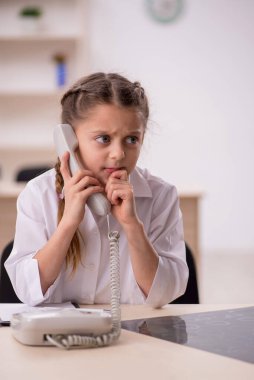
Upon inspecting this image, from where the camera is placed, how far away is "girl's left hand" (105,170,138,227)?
1456mm

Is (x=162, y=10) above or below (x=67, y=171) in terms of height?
above

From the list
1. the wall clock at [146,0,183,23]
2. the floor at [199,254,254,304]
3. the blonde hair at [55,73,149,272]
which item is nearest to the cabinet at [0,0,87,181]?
the wall clock at [146,0,183,23]

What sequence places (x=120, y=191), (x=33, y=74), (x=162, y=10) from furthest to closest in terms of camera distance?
(x=162, y=10) → (x=33, y=74) → (x=120, y=191)

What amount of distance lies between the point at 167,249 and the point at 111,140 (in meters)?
0.31

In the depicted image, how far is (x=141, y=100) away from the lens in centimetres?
162

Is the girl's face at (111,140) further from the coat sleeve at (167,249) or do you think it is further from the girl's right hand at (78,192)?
the coat sleeve at (167,249)

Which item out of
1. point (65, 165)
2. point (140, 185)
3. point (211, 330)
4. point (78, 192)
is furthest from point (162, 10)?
point (211, 330)

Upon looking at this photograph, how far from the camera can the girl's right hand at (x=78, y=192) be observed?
146cm

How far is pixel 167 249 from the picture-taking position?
1.63 m

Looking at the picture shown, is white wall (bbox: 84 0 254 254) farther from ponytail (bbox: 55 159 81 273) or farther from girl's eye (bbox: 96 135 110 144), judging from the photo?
girl's eye (bbox: 96 135 110 144)

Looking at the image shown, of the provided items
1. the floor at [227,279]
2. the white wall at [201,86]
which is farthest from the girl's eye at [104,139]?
the white wall at [201,86]

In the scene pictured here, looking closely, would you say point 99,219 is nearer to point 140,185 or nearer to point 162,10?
point 140,185

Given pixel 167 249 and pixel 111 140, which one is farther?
pixel 167 249

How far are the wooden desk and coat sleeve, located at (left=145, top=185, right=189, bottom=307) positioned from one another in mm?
324
